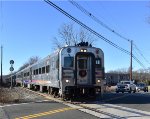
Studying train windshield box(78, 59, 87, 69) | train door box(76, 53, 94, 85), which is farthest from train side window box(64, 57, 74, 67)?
train windshield box(78, 59, 87, 69)

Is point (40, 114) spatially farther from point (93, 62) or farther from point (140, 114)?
point (93, 62)

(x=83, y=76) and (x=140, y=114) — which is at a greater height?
(x=83, y=76)

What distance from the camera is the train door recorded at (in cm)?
2684

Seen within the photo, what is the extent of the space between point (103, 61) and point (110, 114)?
9.23 metres

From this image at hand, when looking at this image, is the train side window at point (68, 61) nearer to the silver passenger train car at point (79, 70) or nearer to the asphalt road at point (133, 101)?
the silver passenger train car at point (79, 70)

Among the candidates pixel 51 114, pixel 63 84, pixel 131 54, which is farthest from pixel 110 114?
pixel 131 54

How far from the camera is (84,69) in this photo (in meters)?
26.9

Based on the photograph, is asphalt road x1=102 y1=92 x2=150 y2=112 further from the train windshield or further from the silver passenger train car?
the train windshield

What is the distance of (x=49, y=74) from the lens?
1300 inches

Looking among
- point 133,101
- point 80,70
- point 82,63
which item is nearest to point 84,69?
point 80,70

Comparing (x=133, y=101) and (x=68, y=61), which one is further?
(x=133, y=101)

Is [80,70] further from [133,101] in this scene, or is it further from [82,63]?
[133,101]

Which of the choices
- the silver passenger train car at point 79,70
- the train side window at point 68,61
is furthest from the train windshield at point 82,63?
the train side window at point 68,61

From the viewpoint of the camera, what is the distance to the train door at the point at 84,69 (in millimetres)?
26844
